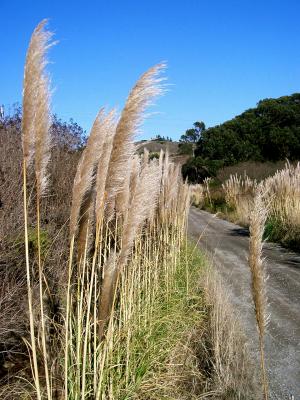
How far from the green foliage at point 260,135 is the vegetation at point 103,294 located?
2818 centimetres

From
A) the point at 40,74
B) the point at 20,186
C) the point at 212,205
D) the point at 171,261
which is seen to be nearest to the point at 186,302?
the point at 171,261

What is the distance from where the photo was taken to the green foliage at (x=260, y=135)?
105ft

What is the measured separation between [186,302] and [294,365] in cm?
127

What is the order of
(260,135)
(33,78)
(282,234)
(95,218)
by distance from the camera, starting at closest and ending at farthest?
(33,78), (95,218), (282,234), (260,135)

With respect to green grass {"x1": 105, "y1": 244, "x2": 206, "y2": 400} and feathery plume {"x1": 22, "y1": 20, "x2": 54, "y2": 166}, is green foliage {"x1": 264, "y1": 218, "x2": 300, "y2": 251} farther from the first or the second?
feathery plume {"x1": 22, "y1": 20, "x2": 54, "y2": 166}

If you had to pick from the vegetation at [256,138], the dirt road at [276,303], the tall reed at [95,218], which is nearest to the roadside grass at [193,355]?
the tall reed at [95,218]

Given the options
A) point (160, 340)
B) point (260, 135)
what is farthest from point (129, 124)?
point (260, 135)

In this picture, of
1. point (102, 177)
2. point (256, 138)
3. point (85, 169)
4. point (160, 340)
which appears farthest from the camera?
point (256, 138)

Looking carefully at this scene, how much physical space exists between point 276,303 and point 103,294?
12.0 feet

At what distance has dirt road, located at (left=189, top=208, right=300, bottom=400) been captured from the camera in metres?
3.47

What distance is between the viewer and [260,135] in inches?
1380

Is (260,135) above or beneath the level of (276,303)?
above

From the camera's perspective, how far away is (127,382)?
268cm

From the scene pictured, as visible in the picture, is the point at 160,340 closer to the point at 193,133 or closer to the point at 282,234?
the point at 282,234
